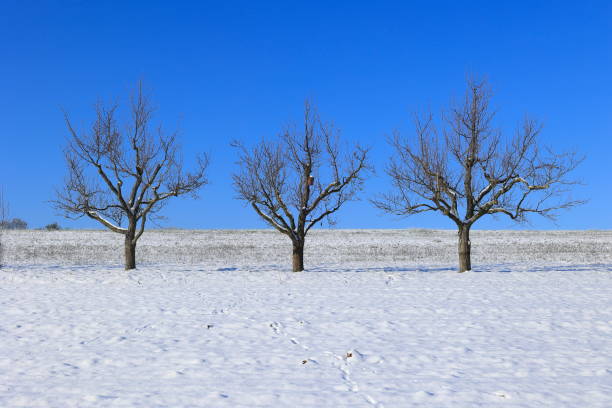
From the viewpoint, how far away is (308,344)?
8.95 meters

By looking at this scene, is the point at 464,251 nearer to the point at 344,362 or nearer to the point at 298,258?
the point at 298,258

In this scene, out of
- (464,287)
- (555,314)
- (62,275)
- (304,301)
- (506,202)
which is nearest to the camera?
(555,314)

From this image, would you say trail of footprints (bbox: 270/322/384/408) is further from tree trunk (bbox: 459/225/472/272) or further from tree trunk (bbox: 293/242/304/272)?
tree trunk (bbox: 459/225/472/272)

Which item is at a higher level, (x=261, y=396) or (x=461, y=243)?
(x=461, y=243)

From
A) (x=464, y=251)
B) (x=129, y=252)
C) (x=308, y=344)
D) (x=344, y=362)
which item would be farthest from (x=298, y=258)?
(x=344, y=362)

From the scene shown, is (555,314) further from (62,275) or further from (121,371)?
(62,275)

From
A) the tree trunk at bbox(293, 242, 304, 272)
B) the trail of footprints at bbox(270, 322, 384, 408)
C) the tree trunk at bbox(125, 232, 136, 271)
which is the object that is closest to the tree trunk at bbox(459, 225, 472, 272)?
the tree trunk at bbox(293, 242, 304, 272)

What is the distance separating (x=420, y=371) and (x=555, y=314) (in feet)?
18.8

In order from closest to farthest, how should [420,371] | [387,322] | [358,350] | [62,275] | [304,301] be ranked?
[420,371], [358,350], [387,322], [304,301], [62,275]

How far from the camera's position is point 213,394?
6379 millimetres

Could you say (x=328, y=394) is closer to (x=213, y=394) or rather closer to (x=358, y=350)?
(x=213, y=394)

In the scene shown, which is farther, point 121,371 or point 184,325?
point 184,325

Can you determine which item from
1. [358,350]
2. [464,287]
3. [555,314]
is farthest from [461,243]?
[358,350]

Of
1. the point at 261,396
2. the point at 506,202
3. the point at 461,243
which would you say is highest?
the point at 506,202
